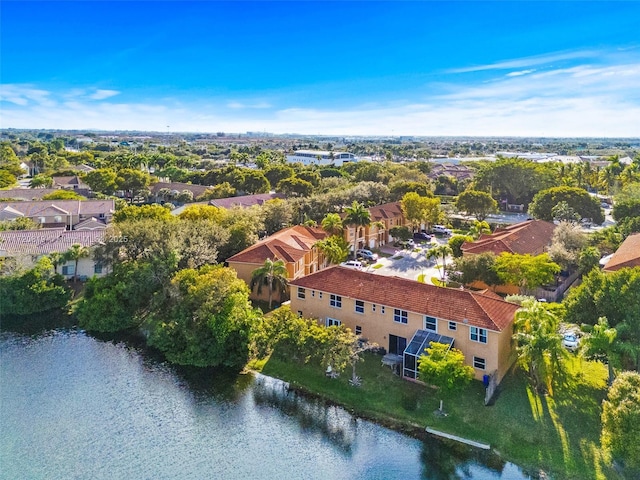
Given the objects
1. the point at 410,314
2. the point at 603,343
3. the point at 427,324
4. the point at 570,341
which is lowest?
the point at 570,341

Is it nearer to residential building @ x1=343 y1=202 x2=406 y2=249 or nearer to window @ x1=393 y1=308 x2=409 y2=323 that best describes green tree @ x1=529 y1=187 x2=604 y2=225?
residential building @ x1=343 y1=202 x2=406 y2=249

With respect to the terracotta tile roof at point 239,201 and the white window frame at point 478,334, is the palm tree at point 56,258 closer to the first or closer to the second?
the terracotta tile roof at point 239,201

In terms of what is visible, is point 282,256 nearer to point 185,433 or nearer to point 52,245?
point 185,433

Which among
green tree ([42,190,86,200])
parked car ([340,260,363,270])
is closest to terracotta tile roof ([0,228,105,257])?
parked car ([340,260,363,270])

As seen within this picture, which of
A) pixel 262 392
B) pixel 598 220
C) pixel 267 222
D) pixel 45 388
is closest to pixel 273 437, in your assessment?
pixel 262 392

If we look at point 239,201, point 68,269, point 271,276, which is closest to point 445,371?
point 271,276

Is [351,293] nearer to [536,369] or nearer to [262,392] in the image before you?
[262,392]
